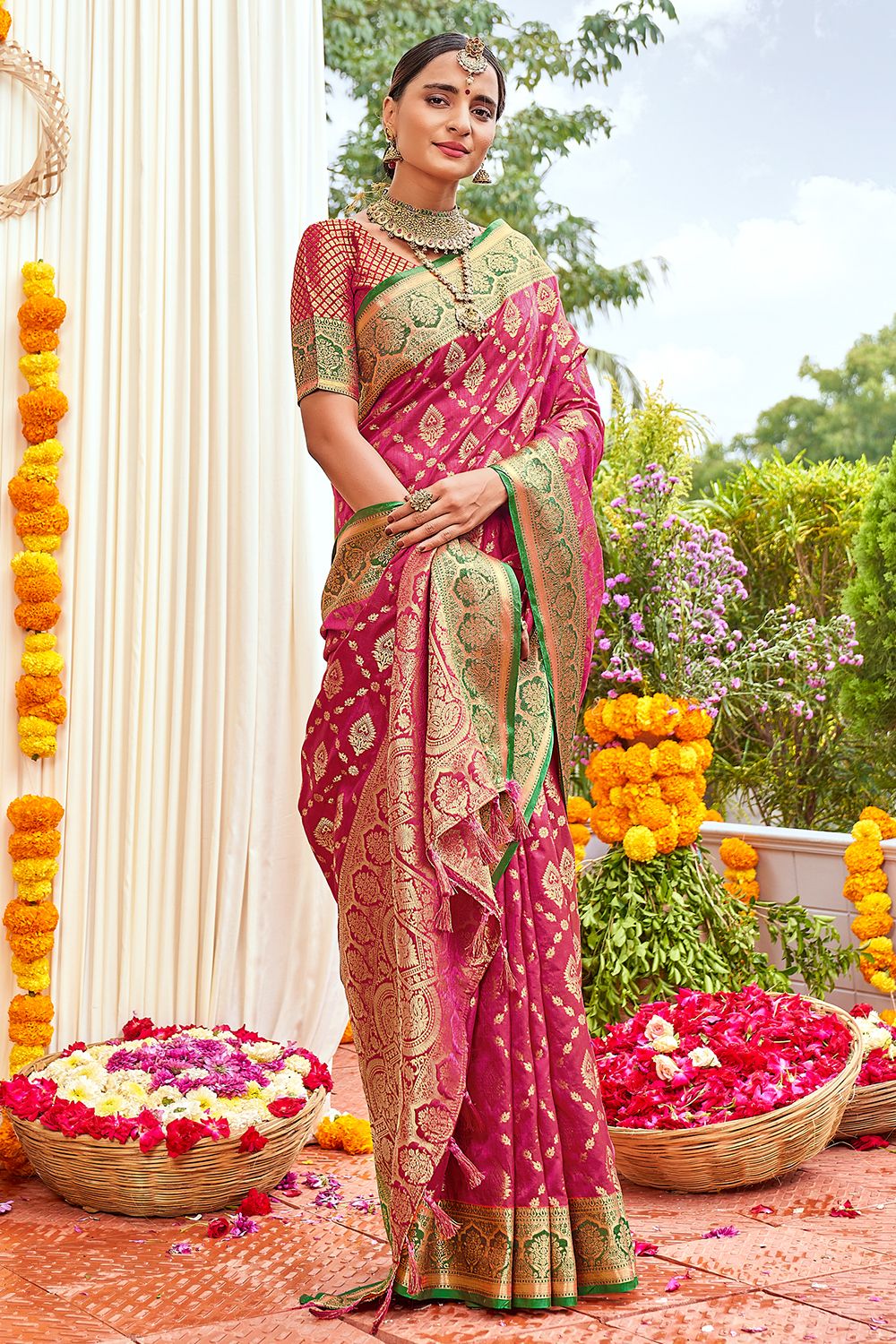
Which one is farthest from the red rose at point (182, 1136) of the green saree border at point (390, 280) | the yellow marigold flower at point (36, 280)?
the yellow marigold flower at point (36, 280)

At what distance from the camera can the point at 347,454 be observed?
7.32ft

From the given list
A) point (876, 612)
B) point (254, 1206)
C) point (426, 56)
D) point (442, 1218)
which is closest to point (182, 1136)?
point (254, 1206)

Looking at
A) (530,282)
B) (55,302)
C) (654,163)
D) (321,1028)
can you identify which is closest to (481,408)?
(530,282)

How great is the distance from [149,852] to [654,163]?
38.6 ft

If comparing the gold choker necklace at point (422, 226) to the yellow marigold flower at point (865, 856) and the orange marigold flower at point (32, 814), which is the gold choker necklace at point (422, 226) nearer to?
the orange marigold flower at point (32, 814)

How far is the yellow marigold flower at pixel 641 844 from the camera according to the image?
12.1 ft

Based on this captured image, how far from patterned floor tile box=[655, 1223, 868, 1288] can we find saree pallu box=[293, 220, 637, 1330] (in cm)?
21

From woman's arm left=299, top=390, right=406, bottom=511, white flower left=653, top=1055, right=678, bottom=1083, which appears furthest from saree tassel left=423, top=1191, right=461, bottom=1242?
woman's arm left=299, top=390, right=406, bottom=511

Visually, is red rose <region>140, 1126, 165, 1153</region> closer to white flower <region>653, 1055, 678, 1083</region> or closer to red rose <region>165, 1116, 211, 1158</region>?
red rose <region>165, 1116, 211, 1158</region>

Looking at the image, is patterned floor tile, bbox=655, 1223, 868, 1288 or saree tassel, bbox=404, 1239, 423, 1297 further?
patterned floor tile, bbox=655, 1223, 868, 1288

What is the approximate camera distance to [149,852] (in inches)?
131

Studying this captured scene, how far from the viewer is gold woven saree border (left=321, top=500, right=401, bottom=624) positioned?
7.27 ft

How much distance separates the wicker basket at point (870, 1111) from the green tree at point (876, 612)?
1.48 m

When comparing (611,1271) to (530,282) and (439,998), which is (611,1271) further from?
(530,282)
